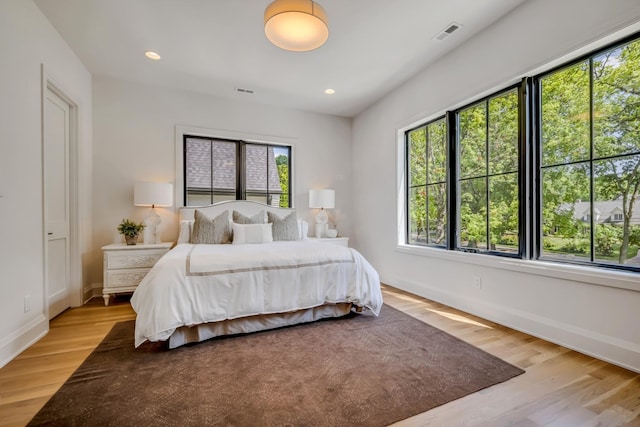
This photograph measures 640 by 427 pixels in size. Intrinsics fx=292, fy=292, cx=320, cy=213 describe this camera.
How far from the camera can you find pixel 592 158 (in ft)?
7.30

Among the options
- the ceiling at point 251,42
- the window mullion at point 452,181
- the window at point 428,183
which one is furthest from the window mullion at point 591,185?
the window at point 428,183

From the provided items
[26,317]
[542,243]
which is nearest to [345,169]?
[542,243]

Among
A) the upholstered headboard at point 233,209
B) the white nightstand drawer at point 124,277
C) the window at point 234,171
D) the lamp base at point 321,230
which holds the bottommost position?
the white nightstand drawer at point 124,277

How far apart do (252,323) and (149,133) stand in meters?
3.09

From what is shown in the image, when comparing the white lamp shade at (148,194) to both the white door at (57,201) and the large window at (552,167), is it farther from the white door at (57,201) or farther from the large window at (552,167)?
the large window at (552,167)

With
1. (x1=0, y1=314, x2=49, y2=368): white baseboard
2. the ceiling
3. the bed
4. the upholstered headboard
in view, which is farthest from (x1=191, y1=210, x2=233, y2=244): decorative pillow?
the ceiling

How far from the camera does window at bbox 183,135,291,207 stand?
430cm

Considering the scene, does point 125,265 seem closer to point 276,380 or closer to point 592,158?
point 276,380

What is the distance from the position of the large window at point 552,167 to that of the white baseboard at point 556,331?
19.9 inches

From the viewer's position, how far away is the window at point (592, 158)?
2043mm

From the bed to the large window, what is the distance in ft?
4.52

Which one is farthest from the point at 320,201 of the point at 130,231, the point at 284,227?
the point at 130,231

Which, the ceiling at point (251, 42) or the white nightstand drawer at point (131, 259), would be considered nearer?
the ceiling at point (251, 42)

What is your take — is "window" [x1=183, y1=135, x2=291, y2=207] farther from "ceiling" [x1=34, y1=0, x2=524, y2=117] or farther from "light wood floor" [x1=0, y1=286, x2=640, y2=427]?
"light wood floor" [x1=0, y1=286, x2=640, y2=427]
